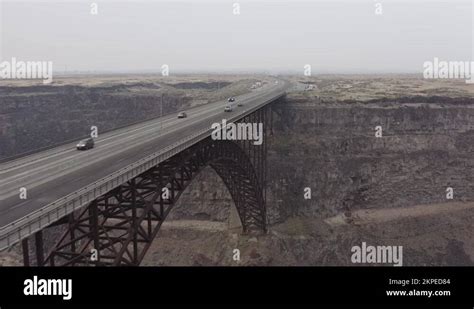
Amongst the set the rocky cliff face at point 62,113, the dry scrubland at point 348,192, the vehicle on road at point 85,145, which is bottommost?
the dry scrubland at point 348,192

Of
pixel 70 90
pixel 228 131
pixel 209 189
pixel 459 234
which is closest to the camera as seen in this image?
pixel 228 131

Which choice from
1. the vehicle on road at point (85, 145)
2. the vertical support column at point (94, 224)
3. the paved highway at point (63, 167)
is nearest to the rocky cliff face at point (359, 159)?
the paved highway at point (63, 167)

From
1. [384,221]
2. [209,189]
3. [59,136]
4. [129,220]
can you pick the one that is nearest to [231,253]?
[209,189]

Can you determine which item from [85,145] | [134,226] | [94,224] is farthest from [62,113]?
[94,224]

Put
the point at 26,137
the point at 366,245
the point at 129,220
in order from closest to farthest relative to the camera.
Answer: the point at 129,220 < the point at 366,245 < the point at 26,137

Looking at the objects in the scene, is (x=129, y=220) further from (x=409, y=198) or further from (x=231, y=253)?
(x=409, y=198)

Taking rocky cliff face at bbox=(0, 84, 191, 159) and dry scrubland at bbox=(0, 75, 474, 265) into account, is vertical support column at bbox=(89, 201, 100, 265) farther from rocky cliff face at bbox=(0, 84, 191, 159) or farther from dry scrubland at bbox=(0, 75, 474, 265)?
rocky cliff face at bbox=(0, 84, 191, 159)

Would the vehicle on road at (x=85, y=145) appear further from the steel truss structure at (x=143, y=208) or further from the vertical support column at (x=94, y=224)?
the vertical support column at (x=94, y=224)

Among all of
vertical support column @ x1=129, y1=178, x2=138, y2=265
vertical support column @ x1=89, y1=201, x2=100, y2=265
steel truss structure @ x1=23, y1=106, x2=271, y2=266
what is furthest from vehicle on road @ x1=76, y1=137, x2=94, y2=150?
vertical support column @ x1=89, y1=201, x2=100, y2=265
